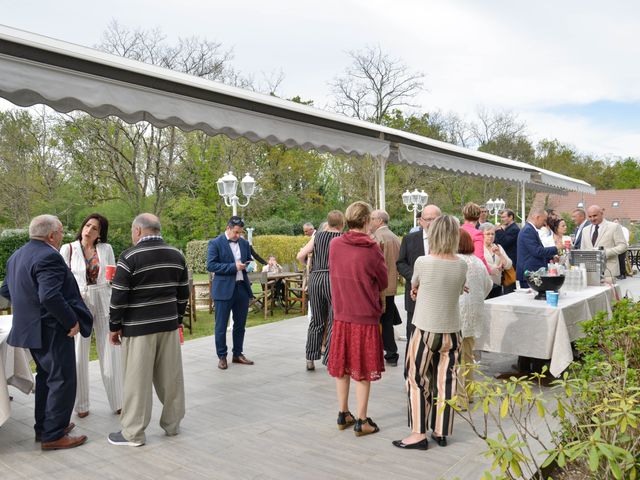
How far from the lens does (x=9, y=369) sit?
13.1 ft

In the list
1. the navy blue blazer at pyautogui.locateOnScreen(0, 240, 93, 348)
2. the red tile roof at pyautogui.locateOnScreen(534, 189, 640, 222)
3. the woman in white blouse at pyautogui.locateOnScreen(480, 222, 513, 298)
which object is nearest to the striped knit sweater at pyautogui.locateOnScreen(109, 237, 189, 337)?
the navy blue blazer at pyautogui.locateOnScreen(0, 240, 93, 348)

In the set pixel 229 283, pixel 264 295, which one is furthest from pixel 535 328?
pixel 264 295

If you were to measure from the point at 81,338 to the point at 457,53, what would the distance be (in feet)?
68.7

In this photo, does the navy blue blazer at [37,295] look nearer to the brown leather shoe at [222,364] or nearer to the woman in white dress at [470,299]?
the brown leather shoe at [222,364]

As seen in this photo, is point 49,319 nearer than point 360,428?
Yes

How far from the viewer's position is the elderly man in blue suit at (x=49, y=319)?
3.60 m

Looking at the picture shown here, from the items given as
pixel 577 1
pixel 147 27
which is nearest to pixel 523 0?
pixel 577 1

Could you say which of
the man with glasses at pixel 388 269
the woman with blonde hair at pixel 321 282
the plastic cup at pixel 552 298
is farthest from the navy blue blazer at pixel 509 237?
the woman with blonde hair at pixel 321 282

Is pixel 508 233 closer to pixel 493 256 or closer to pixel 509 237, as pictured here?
pixel 509 237

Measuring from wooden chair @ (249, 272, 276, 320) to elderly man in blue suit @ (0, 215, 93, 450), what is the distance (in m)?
5.84

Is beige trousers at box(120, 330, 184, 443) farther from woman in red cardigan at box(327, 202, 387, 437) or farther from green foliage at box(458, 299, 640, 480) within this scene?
green foliage at box(458, 299, 640, 480)

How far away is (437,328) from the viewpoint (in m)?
3.45

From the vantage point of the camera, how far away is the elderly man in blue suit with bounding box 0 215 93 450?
360 cm

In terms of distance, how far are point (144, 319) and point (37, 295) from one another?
77cm
